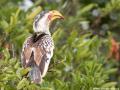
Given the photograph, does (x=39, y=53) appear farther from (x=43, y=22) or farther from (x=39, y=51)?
(x=43, y=22)

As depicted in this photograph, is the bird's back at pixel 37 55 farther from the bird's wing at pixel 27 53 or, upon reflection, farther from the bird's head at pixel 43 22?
the bird's head at pixel 43 22

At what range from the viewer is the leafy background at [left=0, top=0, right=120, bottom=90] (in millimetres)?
4875

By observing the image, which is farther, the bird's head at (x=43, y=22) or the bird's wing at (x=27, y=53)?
the bird's head at (x=43, y=22)

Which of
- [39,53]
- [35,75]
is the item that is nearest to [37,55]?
[39,53]

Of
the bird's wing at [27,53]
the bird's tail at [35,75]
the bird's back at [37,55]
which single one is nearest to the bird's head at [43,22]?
the bird's back at [37,55]

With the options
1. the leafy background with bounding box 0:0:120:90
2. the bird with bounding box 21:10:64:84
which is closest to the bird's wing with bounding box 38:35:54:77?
the bird with bounding box 21:10:64:84

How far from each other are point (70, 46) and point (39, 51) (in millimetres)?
Answer: 1556

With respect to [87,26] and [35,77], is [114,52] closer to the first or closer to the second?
[87,26]

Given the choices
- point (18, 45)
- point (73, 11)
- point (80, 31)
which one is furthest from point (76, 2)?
point (18, 45)

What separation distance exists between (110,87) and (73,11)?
2.08m

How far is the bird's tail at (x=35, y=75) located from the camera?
15.5 ft

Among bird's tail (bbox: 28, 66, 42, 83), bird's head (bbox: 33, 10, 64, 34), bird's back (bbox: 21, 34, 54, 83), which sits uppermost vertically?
bird's head (bbox: 33, 10, 64, 34)

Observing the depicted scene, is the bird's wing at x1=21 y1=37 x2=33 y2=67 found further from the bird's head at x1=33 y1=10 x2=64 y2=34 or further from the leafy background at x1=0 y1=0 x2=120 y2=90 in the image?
the bird's head at x1=33 y1=10 x2=64 y2=34

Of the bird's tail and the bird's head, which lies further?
the bird's head
